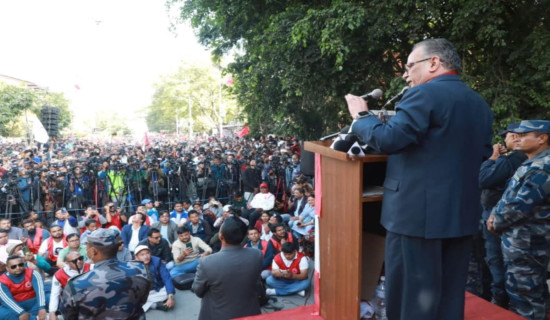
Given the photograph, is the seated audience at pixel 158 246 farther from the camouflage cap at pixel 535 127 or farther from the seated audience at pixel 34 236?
the camouflage cap at pixel 535 127

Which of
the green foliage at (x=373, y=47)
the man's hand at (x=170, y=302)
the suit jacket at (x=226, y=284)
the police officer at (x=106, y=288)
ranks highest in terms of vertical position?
the green foliage at (x=373, y=47)

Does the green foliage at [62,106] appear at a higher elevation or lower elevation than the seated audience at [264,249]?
higher

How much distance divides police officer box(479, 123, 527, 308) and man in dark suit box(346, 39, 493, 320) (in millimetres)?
1652

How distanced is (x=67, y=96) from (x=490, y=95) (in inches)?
1886

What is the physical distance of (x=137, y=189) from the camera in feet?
33.6

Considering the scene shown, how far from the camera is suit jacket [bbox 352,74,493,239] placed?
4.60 ft

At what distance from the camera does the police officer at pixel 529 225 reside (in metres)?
2.40

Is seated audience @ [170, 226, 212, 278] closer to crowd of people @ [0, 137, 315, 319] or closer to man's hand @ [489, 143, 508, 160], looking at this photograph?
crowd of people @ [0, 137, 315, 319]

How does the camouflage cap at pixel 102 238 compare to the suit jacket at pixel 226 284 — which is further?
the suit jacket at pixel 226 284

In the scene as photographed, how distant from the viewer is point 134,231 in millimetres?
6598

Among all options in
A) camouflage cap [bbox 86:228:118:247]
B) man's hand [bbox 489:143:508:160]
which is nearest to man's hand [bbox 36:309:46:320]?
camouflage cap [bbox 86:228:118:247]

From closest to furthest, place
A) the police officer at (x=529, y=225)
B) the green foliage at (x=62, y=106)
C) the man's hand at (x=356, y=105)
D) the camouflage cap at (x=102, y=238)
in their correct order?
the man's hand at (x=356, y=105) < the camouflage cap at (x=102, y=238) < the police officer at (x=529, y=225) < the green foliage at (x=62, y=106)

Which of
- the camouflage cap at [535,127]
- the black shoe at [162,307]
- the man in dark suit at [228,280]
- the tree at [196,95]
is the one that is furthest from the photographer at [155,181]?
the tree at [196,95]

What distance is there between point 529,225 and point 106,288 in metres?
2.47
